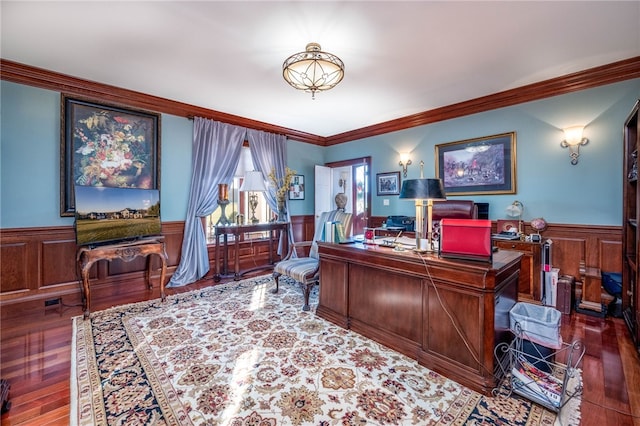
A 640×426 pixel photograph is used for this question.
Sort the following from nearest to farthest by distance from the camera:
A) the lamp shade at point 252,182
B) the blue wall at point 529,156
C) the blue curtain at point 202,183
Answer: the blue wall at point 529,156, the blue curtain at point 202,183, the lamp shade at point 252,182

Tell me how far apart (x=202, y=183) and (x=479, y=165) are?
429 centimetres

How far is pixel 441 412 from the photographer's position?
5.31ft

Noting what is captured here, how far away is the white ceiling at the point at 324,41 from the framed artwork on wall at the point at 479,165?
72 centimetres

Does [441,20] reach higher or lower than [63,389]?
higher

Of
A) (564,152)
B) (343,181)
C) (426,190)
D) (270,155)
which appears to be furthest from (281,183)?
(564,152)

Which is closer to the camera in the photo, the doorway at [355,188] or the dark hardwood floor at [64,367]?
the dark hardwood floor at [64,367]

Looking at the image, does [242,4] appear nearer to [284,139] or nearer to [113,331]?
[113,331]

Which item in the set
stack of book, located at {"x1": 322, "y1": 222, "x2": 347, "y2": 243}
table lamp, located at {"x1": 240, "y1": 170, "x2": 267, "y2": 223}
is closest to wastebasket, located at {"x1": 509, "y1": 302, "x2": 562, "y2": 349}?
stack of book, located at {"x1": 322, "y1": 222, "x2": 347, "y2": 243}

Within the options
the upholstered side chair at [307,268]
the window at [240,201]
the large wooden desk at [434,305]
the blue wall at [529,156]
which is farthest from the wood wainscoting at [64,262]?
the upholstered side chair at [307,268]

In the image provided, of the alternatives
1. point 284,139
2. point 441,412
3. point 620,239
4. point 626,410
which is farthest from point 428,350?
point 284,139

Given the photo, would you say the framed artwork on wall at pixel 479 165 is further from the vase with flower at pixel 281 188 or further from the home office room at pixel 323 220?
the vase with flower at pixel 281 188

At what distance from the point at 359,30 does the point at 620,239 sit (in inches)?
141

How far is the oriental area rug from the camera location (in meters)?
1.60

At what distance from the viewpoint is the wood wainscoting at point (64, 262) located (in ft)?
10.1
